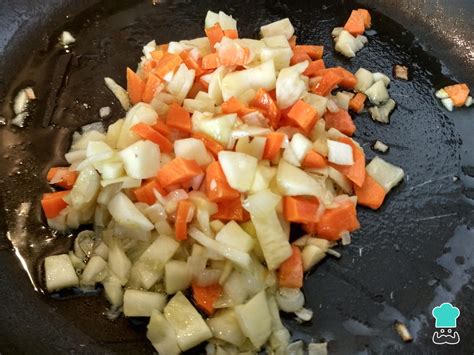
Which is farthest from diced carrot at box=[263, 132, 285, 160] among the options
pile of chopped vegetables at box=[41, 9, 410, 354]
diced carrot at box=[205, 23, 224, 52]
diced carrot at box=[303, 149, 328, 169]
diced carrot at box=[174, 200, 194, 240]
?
diced carrot at box=[205, 23, 224, 52]

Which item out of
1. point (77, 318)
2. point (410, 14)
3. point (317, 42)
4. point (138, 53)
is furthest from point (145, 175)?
point (410, 14)

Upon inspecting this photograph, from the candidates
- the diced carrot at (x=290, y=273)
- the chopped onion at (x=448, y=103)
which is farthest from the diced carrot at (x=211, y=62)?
the chopped onion at (x=448, y=103)

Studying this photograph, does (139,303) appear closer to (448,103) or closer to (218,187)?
(218,187)

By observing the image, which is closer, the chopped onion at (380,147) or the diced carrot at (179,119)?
the diced carrot at (179,119)

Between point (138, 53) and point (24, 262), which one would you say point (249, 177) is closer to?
point (24, 262)

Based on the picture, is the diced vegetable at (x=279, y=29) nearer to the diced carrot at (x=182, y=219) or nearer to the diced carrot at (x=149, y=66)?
the diced carrot at (x=149, y=66)

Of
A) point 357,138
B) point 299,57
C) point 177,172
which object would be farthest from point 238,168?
point 299,57
